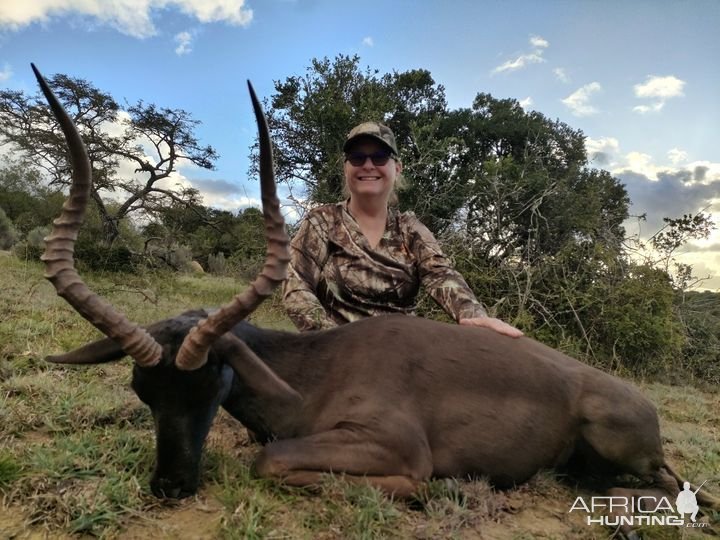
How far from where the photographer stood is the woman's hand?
4.12m

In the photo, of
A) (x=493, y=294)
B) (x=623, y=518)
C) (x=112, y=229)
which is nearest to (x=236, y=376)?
(x=623, y=518)

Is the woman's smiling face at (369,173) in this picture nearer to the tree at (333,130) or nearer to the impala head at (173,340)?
the impala head at (173,340)

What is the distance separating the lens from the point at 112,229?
22.9 metres

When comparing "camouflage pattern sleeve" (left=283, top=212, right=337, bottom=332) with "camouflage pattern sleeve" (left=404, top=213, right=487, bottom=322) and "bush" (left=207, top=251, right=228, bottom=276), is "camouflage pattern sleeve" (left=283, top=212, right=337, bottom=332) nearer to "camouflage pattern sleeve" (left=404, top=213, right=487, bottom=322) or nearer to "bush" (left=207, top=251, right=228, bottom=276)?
"camouflage pattern sleeve" (left=404, top=213, right=487, bottom=322)

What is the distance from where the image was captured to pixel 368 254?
511 centimetres

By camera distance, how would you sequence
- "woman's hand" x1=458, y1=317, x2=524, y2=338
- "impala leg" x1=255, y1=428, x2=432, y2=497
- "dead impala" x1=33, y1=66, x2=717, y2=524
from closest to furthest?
"dead impala" x1=33, y1=66, x2=717, y2=524
"impala leg" x1=255, y1=428, x2=432, y2=497
"woman's hand" x1=458, y1=317, x2=524, y2=338

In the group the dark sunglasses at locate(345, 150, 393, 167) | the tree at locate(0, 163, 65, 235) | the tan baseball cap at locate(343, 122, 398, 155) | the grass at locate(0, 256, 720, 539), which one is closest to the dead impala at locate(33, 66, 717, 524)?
the grass at locate(0, 256, 720, 539)

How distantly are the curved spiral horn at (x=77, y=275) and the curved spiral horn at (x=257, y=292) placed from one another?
0.19 m

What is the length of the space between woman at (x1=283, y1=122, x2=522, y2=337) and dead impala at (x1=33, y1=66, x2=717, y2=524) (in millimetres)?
1120

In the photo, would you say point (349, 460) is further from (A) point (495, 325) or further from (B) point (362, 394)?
(A) point (495, 325)

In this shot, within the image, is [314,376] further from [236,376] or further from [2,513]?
[2,513]

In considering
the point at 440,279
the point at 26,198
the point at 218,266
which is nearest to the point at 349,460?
the point at 440,279

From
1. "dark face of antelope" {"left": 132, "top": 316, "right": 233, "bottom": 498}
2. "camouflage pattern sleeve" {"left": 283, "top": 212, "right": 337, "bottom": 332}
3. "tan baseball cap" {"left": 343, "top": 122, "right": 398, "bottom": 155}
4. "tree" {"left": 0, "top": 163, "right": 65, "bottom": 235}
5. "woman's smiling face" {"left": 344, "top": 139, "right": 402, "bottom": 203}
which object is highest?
"tree" {"left": 0, "top": 163, "right": 65, "bottom": 235}

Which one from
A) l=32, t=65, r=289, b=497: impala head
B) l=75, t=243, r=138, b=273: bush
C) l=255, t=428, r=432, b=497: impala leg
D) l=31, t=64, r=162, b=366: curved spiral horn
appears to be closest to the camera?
l=31, t=64, r=162, b=366: curved spiral horn
